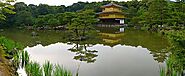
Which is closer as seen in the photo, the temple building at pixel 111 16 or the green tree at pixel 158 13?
the green tree at pixel 158 13

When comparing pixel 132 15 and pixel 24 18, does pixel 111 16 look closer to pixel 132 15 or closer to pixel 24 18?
pixel 132 15

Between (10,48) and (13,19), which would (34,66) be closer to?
(10,48)

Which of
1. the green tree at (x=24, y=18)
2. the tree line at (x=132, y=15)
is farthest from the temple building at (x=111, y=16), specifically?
the green tree at (x=24, y=18)

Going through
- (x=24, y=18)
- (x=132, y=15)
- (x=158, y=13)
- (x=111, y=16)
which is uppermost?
(x=158, y=13)

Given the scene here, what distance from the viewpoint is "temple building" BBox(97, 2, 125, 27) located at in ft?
133

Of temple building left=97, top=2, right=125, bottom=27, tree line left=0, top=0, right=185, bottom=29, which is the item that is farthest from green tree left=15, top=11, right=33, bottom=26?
temple building left=97, top=2, right=125, bottom=27

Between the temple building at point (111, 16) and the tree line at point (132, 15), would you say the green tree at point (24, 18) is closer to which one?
the tree line at point (132, 15)

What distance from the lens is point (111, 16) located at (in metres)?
41.2

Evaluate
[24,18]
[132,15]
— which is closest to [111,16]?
[132,15]

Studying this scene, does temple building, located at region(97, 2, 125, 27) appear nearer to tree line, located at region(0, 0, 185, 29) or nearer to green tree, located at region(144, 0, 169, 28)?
tree line, located at region(0, 0, 185, 29)

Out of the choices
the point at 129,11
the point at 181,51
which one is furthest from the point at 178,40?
the point at 129,11

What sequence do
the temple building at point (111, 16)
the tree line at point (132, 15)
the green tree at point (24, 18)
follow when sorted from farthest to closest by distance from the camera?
the temple building at point (111, 16) → the green tree at point (24, 18) → the tree line at point (132, 15)

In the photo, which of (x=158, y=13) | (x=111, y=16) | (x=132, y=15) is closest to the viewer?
(x=158, y=13)

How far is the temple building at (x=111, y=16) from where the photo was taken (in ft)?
133
